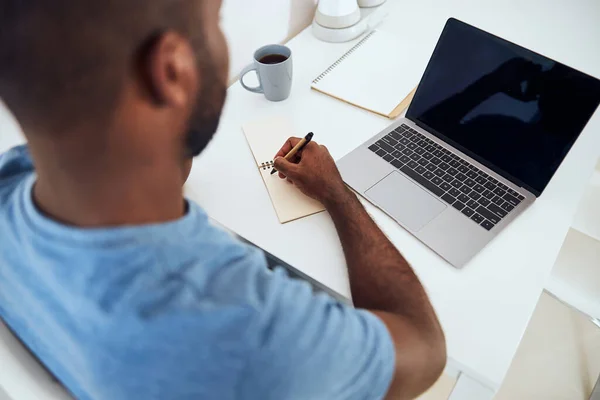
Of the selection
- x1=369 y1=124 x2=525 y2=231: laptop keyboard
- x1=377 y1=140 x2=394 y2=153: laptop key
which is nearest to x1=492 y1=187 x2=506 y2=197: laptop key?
x1=369 y1=124 x2=525 y2=231: laptop keyboard

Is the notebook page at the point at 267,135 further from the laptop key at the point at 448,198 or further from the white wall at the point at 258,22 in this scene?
the laptop key at the point at 448,198

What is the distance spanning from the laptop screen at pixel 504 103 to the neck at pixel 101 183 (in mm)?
633

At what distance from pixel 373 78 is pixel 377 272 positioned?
58 cm

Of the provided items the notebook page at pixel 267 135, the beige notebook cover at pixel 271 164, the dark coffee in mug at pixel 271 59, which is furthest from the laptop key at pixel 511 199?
the dark coffee in mug at pixel 271 59

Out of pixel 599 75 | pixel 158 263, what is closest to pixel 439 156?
pixel 599 75

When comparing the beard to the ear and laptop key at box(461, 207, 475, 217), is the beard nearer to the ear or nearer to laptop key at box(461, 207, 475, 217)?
the ear

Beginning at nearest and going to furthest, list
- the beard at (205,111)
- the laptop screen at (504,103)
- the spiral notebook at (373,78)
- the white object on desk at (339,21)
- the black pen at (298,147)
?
1. the beard at (205,111)
2. the laptop screen at (504,103)
3. the black pen at (298,147)
4. the spiral notebook at (373,78)
5. the white object on desk at (339,21)

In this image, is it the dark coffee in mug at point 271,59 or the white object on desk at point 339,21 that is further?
the white object on desk at point 339,21

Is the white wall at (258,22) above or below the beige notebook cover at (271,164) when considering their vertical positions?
above

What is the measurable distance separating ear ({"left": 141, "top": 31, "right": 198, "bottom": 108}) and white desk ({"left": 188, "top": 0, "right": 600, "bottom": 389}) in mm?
394

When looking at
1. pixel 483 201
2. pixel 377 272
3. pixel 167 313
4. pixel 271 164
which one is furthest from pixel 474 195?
pixel 167 313

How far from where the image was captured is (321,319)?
1.50ft

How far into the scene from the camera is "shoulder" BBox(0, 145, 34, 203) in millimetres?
528

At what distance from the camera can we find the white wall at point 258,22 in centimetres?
107
